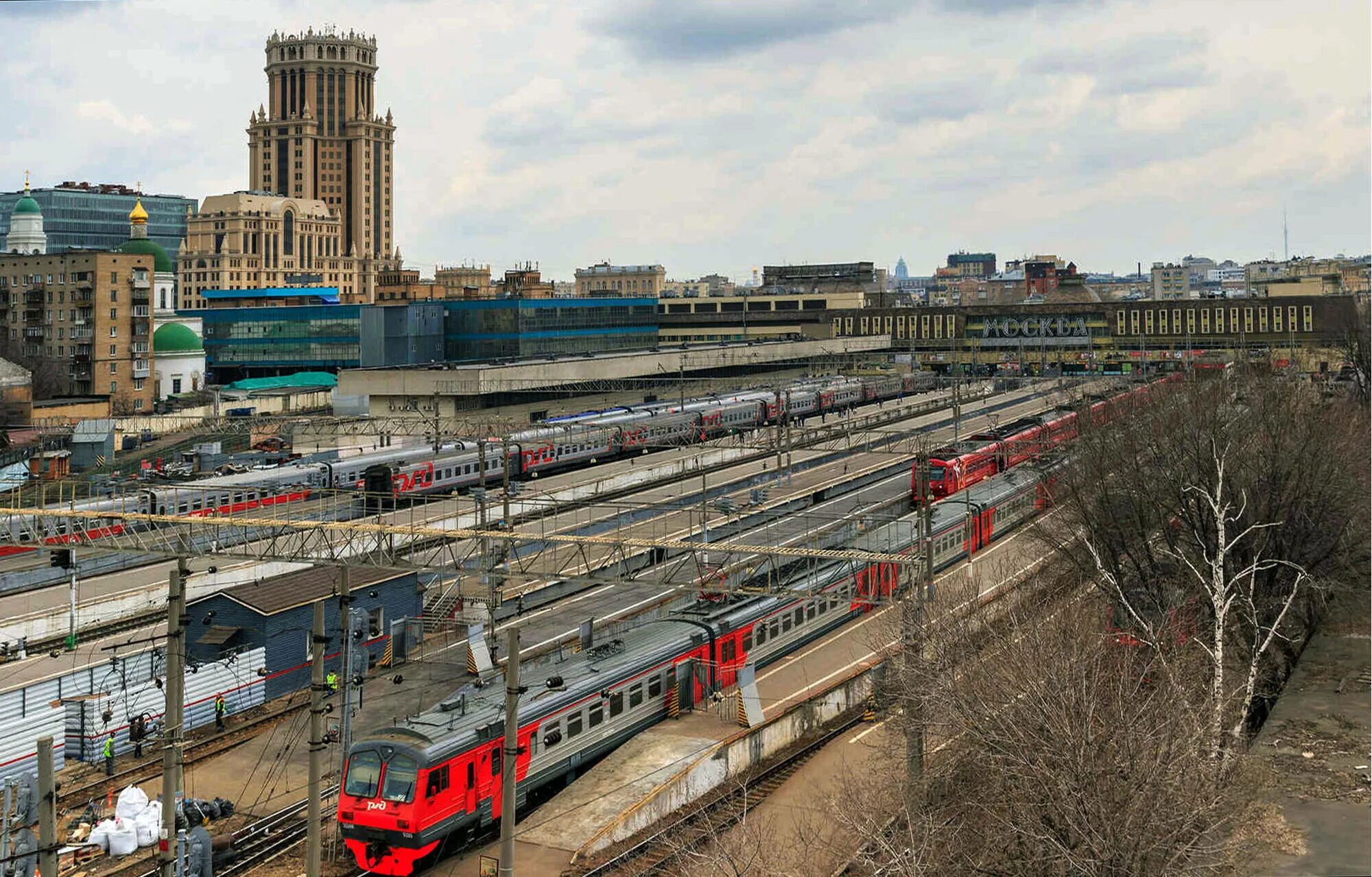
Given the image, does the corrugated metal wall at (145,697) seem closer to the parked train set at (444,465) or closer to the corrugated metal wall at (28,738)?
the corrugated metal wall at (28,738)

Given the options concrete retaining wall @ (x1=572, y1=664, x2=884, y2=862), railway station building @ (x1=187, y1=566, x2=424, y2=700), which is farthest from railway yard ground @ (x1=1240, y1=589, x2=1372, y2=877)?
railway station building @ (x1=187, y1=566, x2=424, y2=700)

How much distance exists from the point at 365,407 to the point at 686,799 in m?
52.8

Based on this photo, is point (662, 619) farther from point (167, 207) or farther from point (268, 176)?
point (167, 207)

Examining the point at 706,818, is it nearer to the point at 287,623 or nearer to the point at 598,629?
the point at 598,629

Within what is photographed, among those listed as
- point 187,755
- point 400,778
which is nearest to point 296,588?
point 187,755

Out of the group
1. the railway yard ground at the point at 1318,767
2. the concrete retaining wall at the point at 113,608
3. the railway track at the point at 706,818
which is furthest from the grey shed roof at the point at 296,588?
the railway yard ground at the point at 1318,767

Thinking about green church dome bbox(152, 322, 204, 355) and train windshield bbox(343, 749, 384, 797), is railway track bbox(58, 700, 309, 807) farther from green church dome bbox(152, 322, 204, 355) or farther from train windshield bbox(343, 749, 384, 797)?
green church dome bbox(152, 322, 204, 355)

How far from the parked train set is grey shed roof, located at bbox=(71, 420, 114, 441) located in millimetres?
14380

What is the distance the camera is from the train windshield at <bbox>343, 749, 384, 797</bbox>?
19.7 metres

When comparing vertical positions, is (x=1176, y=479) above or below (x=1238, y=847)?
above

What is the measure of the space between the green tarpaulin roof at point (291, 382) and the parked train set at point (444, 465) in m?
32.6

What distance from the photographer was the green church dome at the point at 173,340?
8488 centimetres

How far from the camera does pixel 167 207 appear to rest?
18825 centimetres

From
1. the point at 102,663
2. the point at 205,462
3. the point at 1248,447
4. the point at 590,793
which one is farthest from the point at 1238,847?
the point at 205,462
